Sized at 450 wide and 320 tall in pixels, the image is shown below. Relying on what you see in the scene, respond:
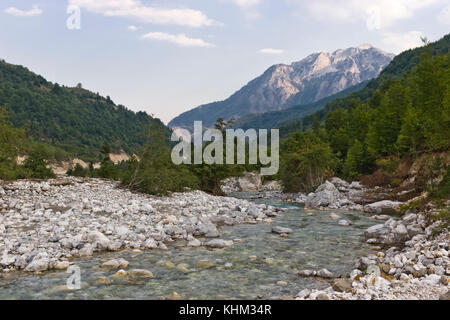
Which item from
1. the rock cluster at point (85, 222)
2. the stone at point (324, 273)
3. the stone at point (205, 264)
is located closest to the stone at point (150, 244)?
the rock cluster at point (85, 222)

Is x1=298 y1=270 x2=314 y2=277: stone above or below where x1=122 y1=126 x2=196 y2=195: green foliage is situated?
below

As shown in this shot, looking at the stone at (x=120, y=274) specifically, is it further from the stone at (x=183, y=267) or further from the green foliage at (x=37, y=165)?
the green foliage at (x=37, y=165)

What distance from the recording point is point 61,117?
510 feet

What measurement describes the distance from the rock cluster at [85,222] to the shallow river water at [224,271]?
2.45ft

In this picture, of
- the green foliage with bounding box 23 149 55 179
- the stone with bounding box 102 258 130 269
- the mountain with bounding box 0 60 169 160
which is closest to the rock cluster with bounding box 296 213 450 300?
the stone with bounding box 102 258 130 269

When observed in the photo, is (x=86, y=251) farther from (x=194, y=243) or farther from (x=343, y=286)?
(x=343, y=286)

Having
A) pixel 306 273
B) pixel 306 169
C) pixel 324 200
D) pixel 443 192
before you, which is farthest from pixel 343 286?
pixel 306 169

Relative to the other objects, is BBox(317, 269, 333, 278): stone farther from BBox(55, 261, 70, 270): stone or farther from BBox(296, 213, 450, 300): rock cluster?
BBox(55, 261, 70, 270): stone

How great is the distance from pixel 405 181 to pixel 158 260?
28.9m

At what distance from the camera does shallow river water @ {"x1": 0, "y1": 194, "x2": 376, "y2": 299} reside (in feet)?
26.7

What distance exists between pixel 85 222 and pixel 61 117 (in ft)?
→ 523

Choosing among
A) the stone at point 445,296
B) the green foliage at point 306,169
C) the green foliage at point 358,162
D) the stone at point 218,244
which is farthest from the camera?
the green foliage at point 358,162

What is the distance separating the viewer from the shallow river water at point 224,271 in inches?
320

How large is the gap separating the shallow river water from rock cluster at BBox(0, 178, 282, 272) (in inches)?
29.4
